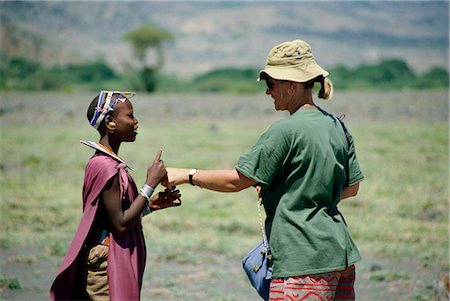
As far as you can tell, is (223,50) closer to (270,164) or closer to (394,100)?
(394,100)

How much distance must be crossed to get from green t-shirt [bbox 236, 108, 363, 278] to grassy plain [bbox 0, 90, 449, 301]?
336 cm

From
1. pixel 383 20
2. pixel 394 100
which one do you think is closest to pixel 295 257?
pixel 394 100

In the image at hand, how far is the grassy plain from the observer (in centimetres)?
734

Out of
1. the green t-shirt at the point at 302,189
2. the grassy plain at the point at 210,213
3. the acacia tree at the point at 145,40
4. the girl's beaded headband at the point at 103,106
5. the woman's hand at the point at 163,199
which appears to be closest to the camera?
the green t-shirt at the point at 302,189

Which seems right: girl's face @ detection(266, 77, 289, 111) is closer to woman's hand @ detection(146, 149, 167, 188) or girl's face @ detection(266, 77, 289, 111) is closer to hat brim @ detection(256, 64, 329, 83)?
hat brim @ detection(256, 64, 329, 83)

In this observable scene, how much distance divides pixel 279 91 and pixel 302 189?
0.52 m

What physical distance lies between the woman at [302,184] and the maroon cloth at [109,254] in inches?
21.9

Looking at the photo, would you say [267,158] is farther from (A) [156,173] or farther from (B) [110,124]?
(B) [110,124]

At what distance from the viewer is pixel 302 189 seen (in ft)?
11.6

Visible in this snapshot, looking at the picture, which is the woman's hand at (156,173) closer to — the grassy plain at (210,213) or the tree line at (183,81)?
the grassy plain at (210,213)

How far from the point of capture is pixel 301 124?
140 inches

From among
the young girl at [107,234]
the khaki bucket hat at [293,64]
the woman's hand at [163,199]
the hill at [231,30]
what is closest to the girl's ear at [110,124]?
the young girl at [107,234]

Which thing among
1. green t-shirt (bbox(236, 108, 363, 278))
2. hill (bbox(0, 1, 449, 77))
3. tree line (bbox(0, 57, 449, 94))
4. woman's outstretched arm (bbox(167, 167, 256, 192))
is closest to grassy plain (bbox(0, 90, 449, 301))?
woman's outstretched arm (bbox(167, 167, 256, 192))

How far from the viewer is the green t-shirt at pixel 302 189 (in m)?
3.52
